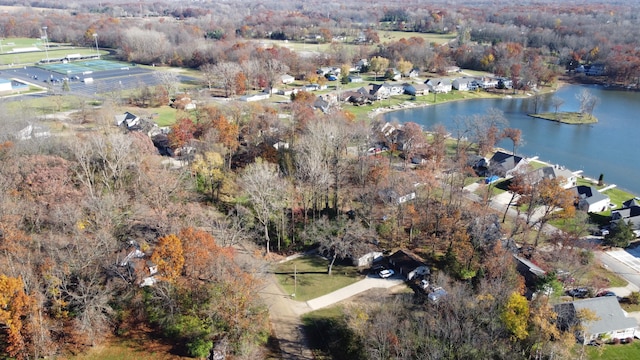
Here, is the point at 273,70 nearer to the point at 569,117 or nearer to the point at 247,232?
the point at 569,117

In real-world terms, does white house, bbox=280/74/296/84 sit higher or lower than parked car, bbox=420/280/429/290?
Result: higher

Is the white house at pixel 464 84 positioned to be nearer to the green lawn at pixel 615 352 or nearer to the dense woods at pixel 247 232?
the dense woods at pixel 247 232

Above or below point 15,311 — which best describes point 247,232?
Answer: below

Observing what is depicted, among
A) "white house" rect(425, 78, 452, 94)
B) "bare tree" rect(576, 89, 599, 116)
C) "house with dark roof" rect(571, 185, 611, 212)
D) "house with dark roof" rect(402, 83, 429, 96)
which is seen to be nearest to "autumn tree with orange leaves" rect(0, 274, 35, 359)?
"house with dark roof" rect(571, 185, 611, 212)

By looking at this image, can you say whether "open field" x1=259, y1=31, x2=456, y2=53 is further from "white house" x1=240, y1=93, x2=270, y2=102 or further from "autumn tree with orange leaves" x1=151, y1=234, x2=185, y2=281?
"autumn tree with orange leaves" x1=151, y1=234, x2=185, y2=281

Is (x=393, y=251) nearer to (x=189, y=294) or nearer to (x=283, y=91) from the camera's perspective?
(x=189, y=294)

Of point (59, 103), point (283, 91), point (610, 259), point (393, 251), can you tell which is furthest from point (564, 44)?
point (59, 103)

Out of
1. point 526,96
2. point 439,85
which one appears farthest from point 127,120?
point 526,96
